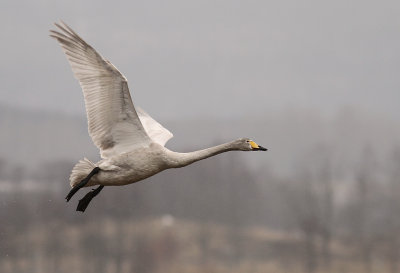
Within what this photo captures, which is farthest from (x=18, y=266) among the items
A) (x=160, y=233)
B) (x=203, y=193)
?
(x=203, y=193)

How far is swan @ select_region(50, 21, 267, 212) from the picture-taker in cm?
760

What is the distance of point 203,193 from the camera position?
72.3 ft

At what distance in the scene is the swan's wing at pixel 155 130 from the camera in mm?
9047

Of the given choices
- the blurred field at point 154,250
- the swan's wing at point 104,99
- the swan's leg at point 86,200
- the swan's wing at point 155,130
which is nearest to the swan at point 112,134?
the swan's wing at point 104,99

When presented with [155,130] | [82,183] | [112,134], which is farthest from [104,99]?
[155,130]

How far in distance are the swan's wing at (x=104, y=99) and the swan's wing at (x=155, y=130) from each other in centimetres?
81

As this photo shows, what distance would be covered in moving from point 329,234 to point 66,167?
8.88 metres

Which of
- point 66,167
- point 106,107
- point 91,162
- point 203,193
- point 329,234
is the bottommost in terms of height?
point 329,234

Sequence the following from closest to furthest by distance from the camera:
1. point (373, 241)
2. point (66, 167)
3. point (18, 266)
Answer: point (18, 266) < point (66, 167) < point (373, 241)

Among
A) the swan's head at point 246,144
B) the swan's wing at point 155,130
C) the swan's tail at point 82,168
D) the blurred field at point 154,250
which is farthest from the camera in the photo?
the blurred field at point 154,250

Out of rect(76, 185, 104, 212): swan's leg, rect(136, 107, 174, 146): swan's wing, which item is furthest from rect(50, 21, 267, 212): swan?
rect(136, 107, 174, 146): swan's wing

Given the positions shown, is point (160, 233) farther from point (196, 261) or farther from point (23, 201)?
point (23, 201)

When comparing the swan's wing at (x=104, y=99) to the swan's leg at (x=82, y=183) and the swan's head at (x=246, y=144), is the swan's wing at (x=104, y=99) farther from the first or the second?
the swan's head at (x=246, y=144)

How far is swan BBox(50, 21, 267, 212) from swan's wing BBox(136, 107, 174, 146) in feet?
2.73
